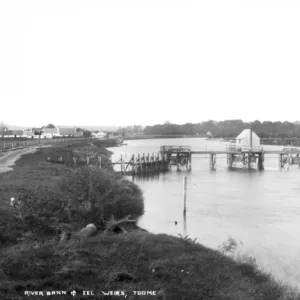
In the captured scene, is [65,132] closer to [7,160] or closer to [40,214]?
[7,160]

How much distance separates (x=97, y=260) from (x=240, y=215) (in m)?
13.6

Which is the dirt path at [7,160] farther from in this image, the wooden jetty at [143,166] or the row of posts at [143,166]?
the row of posts at [143,166]

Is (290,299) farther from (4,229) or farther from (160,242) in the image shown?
(4,229)

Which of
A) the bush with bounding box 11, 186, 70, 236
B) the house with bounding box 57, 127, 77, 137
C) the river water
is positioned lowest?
the river water

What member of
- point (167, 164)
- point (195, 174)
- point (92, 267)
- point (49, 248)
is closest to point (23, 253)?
point (49, 248)

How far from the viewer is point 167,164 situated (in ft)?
156

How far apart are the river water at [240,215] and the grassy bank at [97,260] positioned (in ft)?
9.95

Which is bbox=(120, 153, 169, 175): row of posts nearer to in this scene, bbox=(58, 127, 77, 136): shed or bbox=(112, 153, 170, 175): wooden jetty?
bbox=(112, 153, 170, 175): wooden jetty

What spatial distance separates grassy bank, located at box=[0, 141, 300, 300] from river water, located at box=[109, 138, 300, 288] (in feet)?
9.95

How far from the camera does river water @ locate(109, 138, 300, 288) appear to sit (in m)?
14.4

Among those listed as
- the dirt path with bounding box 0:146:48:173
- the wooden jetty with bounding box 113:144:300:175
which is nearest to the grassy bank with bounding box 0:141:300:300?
the dirt path with bounding box 0:146:48:173

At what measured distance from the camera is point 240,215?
2067 cm

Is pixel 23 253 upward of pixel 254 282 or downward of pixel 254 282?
upward

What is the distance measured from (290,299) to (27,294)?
19.8 feet
